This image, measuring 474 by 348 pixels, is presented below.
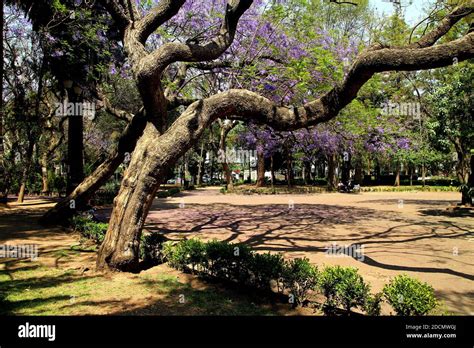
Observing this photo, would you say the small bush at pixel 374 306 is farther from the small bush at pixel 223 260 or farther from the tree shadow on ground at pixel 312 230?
the tree shadow on ground at pixel 312 230

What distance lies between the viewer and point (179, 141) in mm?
6609

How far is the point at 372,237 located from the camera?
10867mm

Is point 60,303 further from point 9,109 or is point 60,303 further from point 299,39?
point 9,109

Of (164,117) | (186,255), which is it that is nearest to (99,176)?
(164,117)

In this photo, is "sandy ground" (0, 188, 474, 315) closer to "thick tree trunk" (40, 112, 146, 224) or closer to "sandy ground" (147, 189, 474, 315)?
"sandy ground" (147, 189, 474, 315)

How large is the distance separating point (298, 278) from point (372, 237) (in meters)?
6.44

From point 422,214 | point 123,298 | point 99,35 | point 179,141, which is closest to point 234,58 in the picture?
point 99,35

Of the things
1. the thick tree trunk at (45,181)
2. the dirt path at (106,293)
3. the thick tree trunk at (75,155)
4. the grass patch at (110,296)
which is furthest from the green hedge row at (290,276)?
the thick tree trunk at (45,181)

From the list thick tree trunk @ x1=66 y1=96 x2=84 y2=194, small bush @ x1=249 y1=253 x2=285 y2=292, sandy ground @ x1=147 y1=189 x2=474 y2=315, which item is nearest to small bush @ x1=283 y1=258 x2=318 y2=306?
small bush @ x1=249 y1=253 x2=285 y2=292

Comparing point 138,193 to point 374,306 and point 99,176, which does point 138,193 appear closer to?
point 374,306

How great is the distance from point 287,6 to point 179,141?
8338 mm

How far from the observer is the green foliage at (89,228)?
9.24 metres

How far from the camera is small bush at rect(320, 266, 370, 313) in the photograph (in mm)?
4656

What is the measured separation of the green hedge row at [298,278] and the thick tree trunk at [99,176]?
325 centimetres
